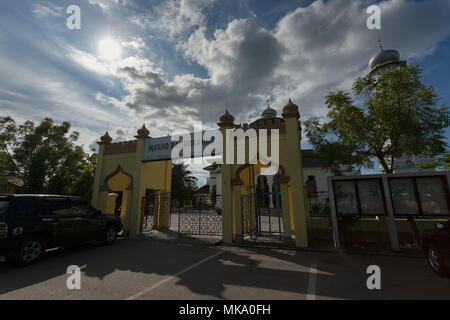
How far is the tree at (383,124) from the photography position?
6957mm

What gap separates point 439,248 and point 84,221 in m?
9.67

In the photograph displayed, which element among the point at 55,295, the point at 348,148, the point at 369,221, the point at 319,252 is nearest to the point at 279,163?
the point at 348,148

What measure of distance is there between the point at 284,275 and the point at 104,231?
21.9 ft

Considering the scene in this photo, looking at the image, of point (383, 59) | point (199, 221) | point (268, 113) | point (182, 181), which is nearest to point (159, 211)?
point (199, 221)

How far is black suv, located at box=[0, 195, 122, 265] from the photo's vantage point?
16.9ft

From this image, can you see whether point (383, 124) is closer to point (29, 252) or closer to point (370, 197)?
point (370, 197)

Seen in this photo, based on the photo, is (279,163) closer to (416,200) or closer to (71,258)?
(416,200)

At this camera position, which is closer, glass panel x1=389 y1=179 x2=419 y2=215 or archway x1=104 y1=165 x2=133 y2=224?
glass panel x1=389 y1=179 x2=419 y2=215

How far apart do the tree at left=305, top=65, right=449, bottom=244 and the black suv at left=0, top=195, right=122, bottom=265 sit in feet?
29.2

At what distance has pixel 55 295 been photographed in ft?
12.2

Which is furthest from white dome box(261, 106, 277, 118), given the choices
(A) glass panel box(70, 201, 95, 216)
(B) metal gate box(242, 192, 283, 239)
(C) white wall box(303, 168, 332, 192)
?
(A) glass panel box(70, 201, 95, 216)

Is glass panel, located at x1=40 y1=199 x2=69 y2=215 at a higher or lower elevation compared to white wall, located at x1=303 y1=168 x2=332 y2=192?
lower

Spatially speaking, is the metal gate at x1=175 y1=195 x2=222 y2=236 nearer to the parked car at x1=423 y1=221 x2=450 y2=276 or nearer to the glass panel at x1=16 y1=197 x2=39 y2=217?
the glass panel at x1=16 y1=197 x2=39 y2=217

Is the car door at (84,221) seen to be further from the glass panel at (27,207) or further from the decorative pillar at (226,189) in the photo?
the decorative pillar at (226,189)
